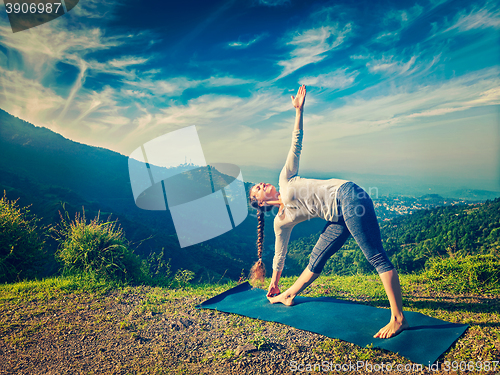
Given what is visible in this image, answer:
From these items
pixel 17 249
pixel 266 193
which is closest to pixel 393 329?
pixel 266 193

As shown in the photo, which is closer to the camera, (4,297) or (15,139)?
(4,297)

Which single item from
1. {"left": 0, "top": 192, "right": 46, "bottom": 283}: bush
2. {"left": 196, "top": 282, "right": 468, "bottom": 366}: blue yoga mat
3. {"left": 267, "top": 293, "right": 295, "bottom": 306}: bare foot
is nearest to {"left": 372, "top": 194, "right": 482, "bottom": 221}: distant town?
{"left": 196, "top": 282, "right": 468, "bottom": 366}: blue yoga mat

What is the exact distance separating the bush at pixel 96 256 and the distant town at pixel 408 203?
7683 millimetres

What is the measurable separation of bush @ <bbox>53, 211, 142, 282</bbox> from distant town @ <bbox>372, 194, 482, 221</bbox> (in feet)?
25.2

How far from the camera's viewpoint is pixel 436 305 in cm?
305

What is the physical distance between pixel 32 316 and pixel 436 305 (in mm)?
4249

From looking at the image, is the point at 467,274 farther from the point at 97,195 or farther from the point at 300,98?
the point at 97,195

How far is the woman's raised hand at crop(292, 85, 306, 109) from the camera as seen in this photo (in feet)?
9.09

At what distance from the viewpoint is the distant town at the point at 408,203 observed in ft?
30.9

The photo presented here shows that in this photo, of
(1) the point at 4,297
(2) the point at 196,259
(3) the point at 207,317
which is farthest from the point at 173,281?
(2) the point at 196,259

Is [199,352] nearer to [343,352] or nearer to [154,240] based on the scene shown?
[343,352]

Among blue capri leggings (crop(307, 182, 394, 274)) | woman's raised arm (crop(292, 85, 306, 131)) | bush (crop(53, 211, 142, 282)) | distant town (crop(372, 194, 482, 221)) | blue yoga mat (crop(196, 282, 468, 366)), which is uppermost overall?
woman's raised arm (crop(292, 85, 306, 131))

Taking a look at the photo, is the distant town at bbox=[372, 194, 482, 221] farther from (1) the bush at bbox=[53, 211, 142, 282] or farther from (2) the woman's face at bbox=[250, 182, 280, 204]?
(1) the bush at bbox=[53, 211, 142, 282]

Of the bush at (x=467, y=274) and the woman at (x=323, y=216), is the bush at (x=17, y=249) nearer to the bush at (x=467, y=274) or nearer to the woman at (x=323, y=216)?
the woman at (x=323, y=216)
